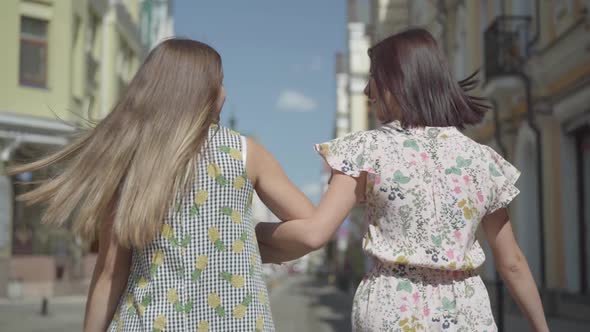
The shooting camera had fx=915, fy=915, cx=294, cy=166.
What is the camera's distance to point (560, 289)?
17.7 metres

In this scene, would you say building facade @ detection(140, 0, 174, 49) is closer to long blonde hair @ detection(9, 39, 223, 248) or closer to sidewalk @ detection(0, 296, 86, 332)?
sidewalk @ detection(0, 296, 86, 332)

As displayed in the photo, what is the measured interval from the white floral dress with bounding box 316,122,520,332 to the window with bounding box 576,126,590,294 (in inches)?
574

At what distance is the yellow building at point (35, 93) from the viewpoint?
83.8 feet

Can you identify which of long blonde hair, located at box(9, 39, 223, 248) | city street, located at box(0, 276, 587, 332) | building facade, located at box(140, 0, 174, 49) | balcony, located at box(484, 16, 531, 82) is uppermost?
building facade, located at box(140, 0, 174, 49)

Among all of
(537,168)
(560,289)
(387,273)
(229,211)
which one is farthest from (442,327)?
(537,168)

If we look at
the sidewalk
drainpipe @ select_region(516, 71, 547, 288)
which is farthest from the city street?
drainpipe @ select_region(516, 71, 547, 288)

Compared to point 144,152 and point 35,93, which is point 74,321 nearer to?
point 35,93

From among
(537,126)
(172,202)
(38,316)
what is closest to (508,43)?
(537,126)

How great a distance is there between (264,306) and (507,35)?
712 inches

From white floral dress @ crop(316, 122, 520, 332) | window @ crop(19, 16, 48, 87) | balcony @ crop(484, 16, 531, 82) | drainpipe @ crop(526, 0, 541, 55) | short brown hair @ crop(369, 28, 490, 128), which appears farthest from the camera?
window @ crop(19, 16, 48, 87)

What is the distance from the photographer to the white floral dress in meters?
2.92

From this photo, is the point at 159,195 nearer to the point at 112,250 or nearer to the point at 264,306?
the point at 112,250

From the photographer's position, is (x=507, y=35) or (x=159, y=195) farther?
(x=507, y=35)

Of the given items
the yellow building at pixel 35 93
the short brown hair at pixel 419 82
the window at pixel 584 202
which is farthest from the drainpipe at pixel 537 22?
the short brown hair at pixel 419 82
